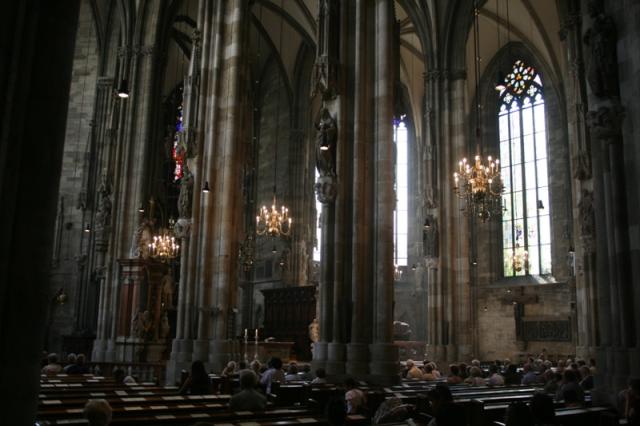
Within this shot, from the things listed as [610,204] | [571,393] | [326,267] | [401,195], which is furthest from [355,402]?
[401,195]

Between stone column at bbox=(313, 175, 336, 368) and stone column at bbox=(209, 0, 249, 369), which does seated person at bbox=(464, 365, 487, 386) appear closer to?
stone column at bbox=(313, 175, 336, 368)

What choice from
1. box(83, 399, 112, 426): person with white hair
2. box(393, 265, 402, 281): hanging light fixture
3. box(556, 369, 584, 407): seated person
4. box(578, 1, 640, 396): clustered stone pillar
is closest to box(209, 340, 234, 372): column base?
box(556, 369, 584, 407): seated person

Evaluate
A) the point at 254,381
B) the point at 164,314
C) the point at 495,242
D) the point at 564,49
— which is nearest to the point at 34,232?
the point at 254,381

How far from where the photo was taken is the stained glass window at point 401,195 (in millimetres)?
36969

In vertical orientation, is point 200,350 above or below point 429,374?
above

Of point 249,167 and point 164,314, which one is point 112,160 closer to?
point 164,314

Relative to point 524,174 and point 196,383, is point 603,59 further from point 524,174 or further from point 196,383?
point 524,174

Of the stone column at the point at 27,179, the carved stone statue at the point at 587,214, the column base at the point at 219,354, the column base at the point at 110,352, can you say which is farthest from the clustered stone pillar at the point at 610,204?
the column base at the point at 110,352

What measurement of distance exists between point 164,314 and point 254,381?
17656 millimetres

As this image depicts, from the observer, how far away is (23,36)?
496cm

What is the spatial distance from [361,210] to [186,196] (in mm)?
6560

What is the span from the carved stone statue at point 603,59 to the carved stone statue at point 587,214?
11.4m

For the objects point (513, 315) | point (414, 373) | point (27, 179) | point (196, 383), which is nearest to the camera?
point (27, 179)

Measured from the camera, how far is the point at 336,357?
14.5m
